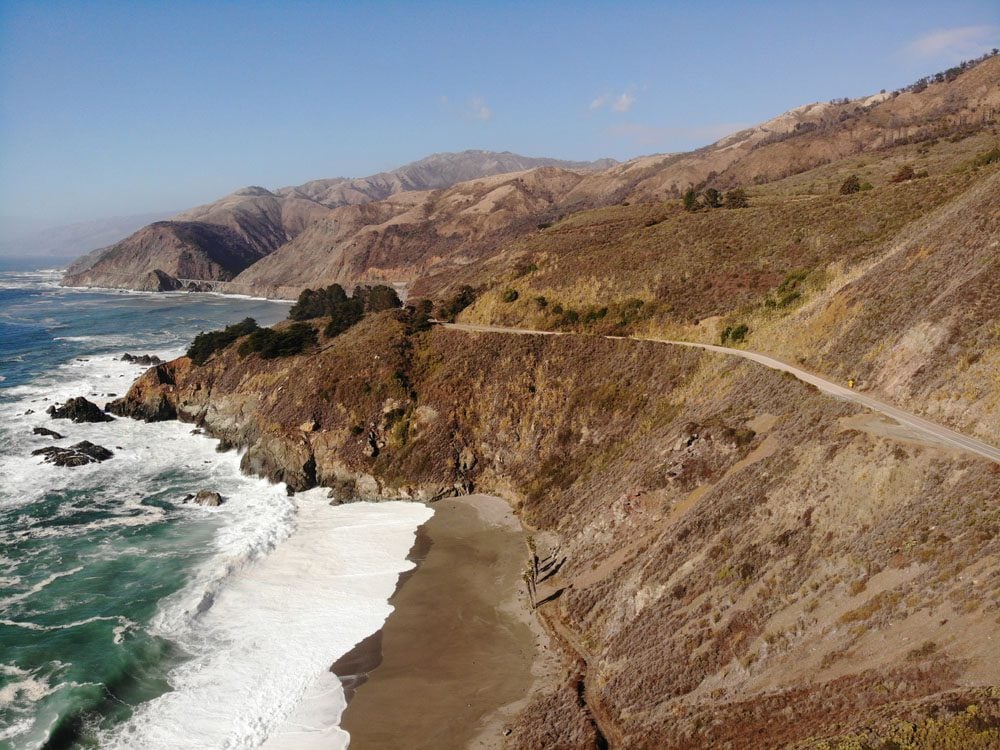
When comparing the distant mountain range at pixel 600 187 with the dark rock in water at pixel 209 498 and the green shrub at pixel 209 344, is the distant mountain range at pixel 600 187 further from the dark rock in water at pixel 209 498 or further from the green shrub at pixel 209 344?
the dark rock in water at pixel 209 498

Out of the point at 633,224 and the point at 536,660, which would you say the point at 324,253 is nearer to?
the point at 633,224

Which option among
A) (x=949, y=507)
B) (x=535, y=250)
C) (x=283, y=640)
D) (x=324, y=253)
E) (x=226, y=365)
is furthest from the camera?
(x=324, y=253)

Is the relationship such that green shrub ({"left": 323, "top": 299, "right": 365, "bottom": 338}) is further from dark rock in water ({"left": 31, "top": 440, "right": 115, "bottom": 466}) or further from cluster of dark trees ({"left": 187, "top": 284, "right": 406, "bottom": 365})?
dark rock in water ({"left": 31, "top": 440, "right": 115, "bottom": 466})

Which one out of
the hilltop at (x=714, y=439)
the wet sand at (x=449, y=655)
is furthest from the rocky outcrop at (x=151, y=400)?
the wet sand at (x=449, y=655)

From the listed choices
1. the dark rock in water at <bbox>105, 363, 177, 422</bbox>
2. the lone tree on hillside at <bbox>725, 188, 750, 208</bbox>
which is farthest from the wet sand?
the lone tree on hillside at <bbox>725, 188, 750, 208</bbox>

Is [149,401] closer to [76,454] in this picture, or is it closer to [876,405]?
[76,454]

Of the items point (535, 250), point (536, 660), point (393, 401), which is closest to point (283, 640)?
point (536, 660)

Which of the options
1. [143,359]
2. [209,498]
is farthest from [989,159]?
[143,359]

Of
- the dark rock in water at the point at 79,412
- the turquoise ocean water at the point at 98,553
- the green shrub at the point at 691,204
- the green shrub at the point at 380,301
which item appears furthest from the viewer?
the green shrub at the point at 380,301
